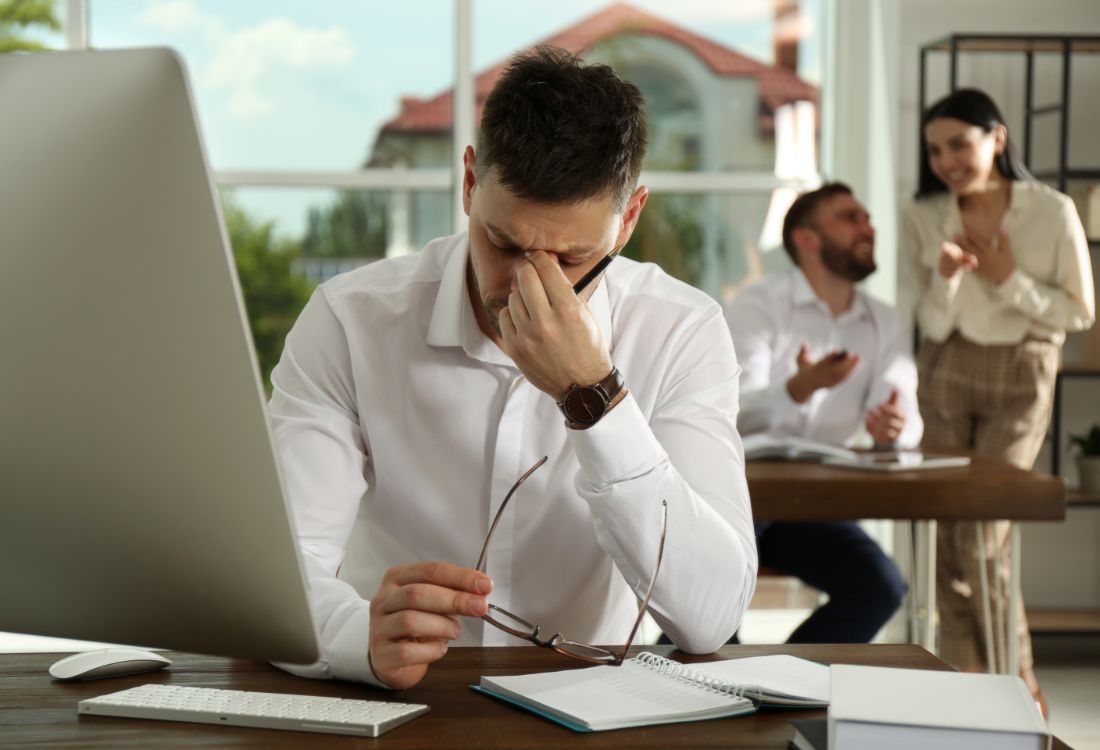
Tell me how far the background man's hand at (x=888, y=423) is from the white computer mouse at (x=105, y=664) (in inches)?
84.2

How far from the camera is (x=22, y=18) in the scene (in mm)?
4363

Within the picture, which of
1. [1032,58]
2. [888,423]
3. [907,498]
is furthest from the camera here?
[1032,58]

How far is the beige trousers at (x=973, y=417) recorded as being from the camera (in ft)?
11.7

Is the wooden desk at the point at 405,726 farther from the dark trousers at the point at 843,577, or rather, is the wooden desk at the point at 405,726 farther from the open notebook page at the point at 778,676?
the dark trousers at the point at 843,577

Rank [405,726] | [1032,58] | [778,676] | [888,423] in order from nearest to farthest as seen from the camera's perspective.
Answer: [405,726] < [778,676] < [888,423] < [1032,58]

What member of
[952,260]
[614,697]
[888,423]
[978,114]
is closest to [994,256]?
[952,260]

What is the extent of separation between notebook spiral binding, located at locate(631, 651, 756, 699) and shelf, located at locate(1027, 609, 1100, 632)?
3.37m

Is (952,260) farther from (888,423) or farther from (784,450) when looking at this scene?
(784,450)

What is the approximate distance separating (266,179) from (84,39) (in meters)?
0.78

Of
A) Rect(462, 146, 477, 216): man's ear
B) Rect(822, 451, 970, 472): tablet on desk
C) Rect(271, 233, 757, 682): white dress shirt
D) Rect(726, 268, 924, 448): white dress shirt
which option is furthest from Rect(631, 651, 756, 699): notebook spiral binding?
Rect(726, 268, 924, 448): white dress shirt

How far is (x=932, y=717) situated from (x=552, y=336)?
554 millimetres

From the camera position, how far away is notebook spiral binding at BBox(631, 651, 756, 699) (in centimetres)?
99

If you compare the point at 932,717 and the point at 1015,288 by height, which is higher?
the point at 1015,288

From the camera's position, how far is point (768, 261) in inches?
183
